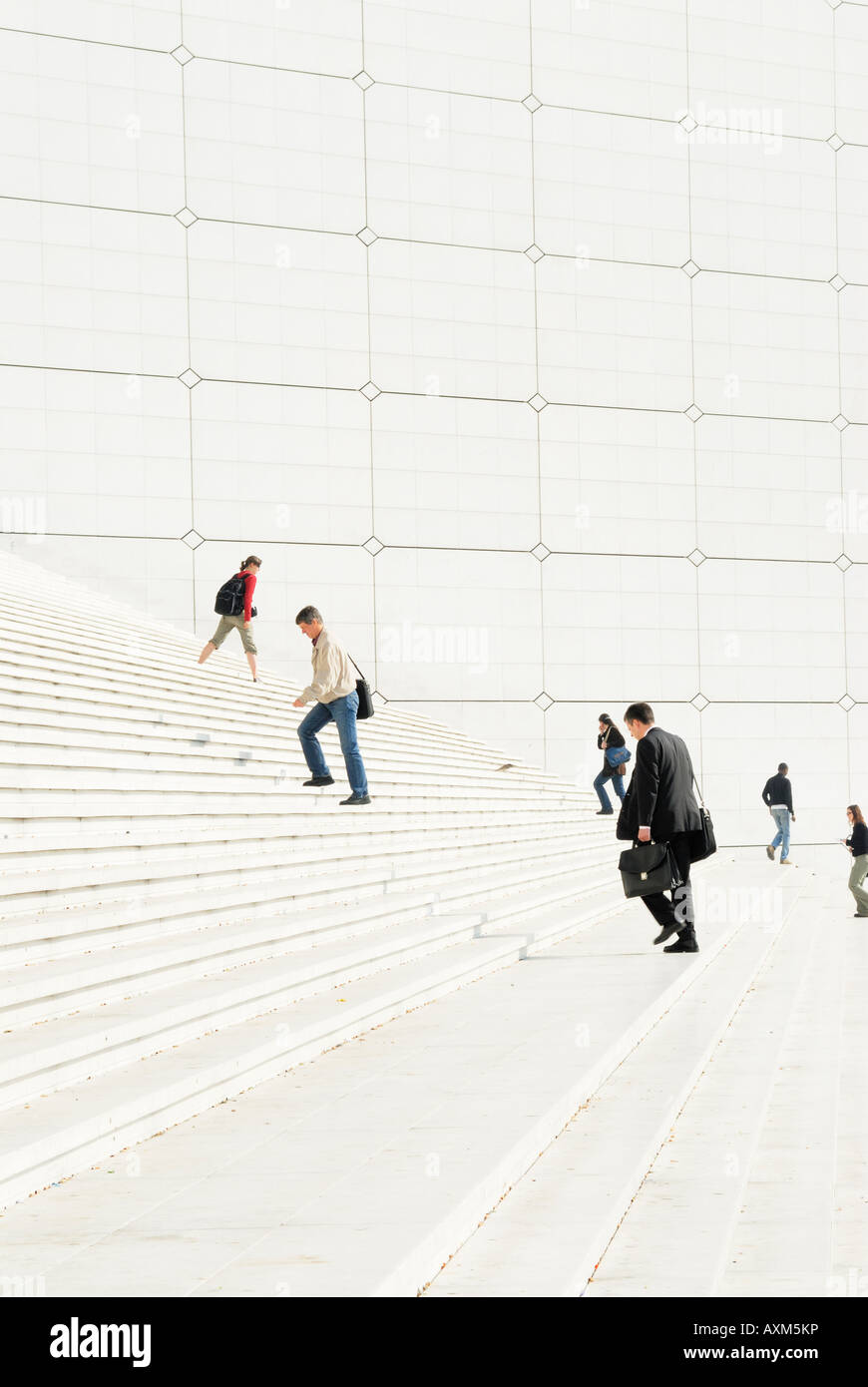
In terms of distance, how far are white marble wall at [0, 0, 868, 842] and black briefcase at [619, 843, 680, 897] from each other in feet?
29.3

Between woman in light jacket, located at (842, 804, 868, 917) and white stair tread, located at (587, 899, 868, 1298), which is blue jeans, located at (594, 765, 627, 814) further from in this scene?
white stair tread, located at (587, 899, 868, 1298)

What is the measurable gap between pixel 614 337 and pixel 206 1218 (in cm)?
1557

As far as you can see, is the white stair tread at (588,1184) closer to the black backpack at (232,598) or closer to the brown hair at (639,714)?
the brown hair at (639,714)

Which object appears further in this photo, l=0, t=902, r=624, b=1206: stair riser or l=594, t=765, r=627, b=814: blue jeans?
l=594, t=765, r=627, b=814: blue jeans

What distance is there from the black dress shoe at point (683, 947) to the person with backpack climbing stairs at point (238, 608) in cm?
485

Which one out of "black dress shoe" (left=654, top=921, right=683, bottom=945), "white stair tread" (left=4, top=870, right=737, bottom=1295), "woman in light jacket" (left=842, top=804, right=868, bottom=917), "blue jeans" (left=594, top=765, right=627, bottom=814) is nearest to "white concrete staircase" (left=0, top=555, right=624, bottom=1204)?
"white stair tread" (left=4, top=870, right=737, bottom=1295)

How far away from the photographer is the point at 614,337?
1733 cm

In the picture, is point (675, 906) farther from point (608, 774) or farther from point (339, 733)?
point (608, 774)

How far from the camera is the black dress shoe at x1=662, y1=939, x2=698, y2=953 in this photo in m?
7.18

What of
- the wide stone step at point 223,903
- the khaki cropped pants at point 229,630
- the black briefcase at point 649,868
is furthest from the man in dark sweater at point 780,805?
the black briefcase at point 649,868

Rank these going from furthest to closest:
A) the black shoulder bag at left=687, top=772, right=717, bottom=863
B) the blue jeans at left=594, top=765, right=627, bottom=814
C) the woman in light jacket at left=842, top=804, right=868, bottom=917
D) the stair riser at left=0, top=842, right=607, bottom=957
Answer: the blue jeans at left=594, top=765, right=627, bottom=814
the woman in light jacket at left=842, top=804, right=868, bottom=917
the black shoulder bag at left=687, top=772, right=717, bottom=863
the stair riser at left=0, top=842, right=607, bottom=957

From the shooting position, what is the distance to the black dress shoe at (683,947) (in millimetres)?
A: 7180

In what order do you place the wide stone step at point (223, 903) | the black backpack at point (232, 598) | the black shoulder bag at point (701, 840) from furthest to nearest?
the black backpack at point (232, 598) → the black shoulder bag at point (701, 840) → the wide stone step at point (223, 903)

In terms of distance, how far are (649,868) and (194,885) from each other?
2.10 m
